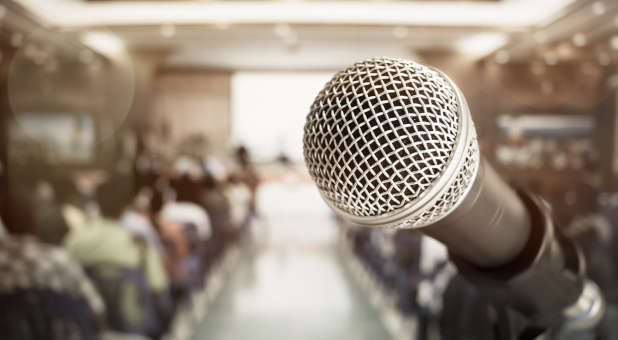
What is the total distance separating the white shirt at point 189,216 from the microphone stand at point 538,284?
10.4 feet

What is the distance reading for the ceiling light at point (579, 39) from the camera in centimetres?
343

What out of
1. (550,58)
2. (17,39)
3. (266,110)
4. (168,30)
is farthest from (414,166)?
(266,110)

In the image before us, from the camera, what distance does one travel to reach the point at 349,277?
157 inches

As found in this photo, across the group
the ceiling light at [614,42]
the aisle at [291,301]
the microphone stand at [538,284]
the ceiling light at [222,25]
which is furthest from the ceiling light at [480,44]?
the microphone stand at [538,284]

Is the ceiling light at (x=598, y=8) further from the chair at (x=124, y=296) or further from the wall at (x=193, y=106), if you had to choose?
the wall at (x=193, y=106)

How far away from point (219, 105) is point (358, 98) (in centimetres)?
487

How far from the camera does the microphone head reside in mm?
304

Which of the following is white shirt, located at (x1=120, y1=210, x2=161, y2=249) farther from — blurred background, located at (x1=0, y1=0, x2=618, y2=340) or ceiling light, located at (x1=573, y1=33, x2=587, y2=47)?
ceiling light, located at (x1=573, y1=33, x2=587, y2=47)

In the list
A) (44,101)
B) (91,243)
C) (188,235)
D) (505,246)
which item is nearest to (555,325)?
(505,246)

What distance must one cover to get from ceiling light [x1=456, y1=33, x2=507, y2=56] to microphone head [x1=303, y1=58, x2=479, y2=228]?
390cm

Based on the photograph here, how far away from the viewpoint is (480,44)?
12.7 ft

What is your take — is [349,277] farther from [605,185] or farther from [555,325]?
[555,325]

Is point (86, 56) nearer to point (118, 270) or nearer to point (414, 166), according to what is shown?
point (118, 270)

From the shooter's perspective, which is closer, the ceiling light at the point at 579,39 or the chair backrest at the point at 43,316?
the chair backrest at the point at 43,316
